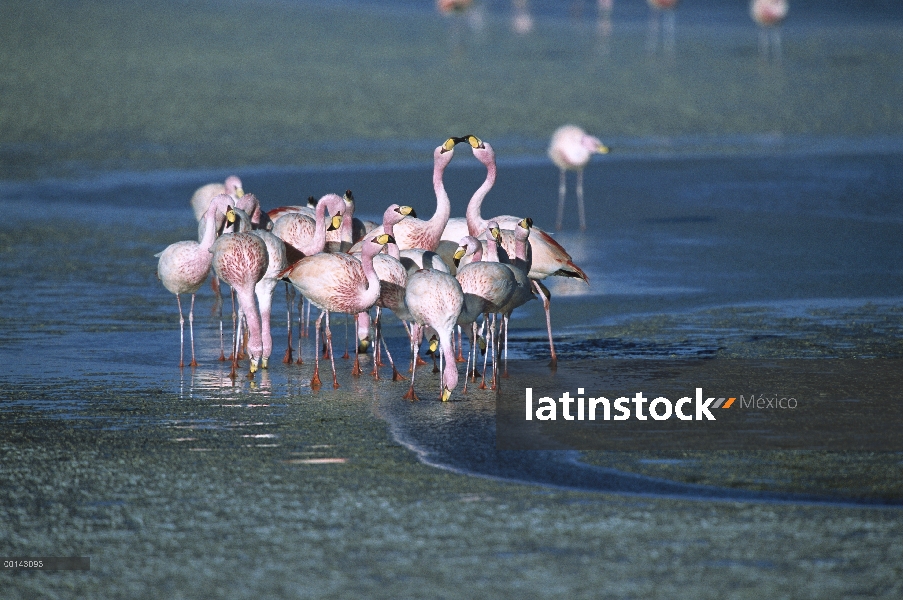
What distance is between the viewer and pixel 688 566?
4711 millimetres

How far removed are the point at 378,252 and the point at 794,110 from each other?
51.3 feet

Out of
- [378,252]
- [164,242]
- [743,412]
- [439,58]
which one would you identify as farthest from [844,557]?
[439,58]

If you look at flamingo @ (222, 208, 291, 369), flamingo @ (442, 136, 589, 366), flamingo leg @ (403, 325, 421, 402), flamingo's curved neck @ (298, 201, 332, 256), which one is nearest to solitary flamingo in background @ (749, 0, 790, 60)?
flamingo @ (442, 136, 589, 366)

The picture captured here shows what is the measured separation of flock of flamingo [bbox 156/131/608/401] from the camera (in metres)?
7.12

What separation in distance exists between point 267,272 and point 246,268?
0.39 m

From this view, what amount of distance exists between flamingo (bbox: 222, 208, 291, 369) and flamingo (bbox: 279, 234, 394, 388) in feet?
1.47

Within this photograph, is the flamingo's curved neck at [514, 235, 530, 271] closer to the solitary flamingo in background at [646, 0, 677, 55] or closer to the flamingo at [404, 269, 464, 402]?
the flamingo at [404, 269, 464, 402]

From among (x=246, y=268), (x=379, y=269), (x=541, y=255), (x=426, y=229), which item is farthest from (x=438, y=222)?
(x=246, y=268)

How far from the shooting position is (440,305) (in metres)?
6.92

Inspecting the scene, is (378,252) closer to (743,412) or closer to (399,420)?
(399,420)

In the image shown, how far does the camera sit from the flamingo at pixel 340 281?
23.9 ft

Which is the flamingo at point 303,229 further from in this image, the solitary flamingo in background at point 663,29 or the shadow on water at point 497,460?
the solitary flamingo in background at point 663,29

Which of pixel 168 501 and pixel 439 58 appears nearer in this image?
pixel 168 501

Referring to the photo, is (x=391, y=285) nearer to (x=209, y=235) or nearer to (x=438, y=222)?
(x=438, y=222)
